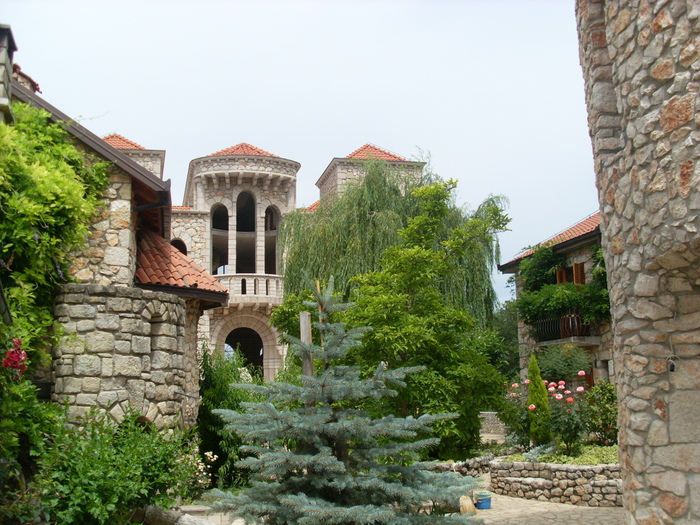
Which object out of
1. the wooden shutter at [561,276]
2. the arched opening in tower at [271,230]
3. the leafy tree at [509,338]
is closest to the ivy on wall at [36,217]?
the wooden shutter at [561,276]

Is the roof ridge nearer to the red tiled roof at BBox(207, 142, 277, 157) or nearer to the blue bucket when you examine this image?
the red tiled roof at BBox(207, 142, 277, 157)

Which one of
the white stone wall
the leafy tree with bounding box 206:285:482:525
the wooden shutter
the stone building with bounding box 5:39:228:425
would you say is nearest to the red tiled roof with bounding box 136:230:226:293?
the stone building with bounding box 5:39:228:425

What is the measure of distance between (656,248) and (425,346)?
661 centimetres

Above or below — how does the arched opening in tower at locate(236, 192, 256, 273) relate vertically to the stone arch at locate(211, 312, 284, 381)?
above

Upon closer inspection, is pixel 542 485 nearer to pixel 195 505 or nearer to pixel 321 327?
pixel 195 505

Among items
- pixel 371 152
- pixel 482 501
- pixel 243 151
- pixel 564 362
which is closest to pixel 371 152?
pixel 371 152

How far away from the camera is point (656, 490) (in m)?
4.97

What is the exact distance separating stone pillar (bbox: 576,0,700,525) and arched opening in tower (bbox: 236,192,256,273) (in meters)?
19.7

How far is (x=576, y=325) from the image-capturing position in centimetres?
1756

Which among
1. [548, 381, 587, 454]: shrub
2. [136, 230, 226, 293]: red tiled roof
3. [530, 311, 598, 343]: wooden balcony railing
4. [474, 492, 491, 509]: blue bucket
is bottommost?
[474, 492, 491, 509]: blue bucket

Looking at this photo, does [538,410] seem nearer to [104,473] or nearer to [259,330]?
[104,473]

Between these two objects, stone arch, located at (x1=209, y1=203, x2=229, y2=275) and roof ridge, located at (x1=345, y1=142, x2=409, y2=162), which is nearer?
roof ridge, located at (x1=345, y1=142, x2=409, y2=162)

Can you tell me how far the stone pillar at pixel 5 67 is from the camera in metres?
7.91

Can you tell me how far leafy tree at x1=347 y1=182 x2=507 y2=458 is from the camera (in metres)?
10.8
